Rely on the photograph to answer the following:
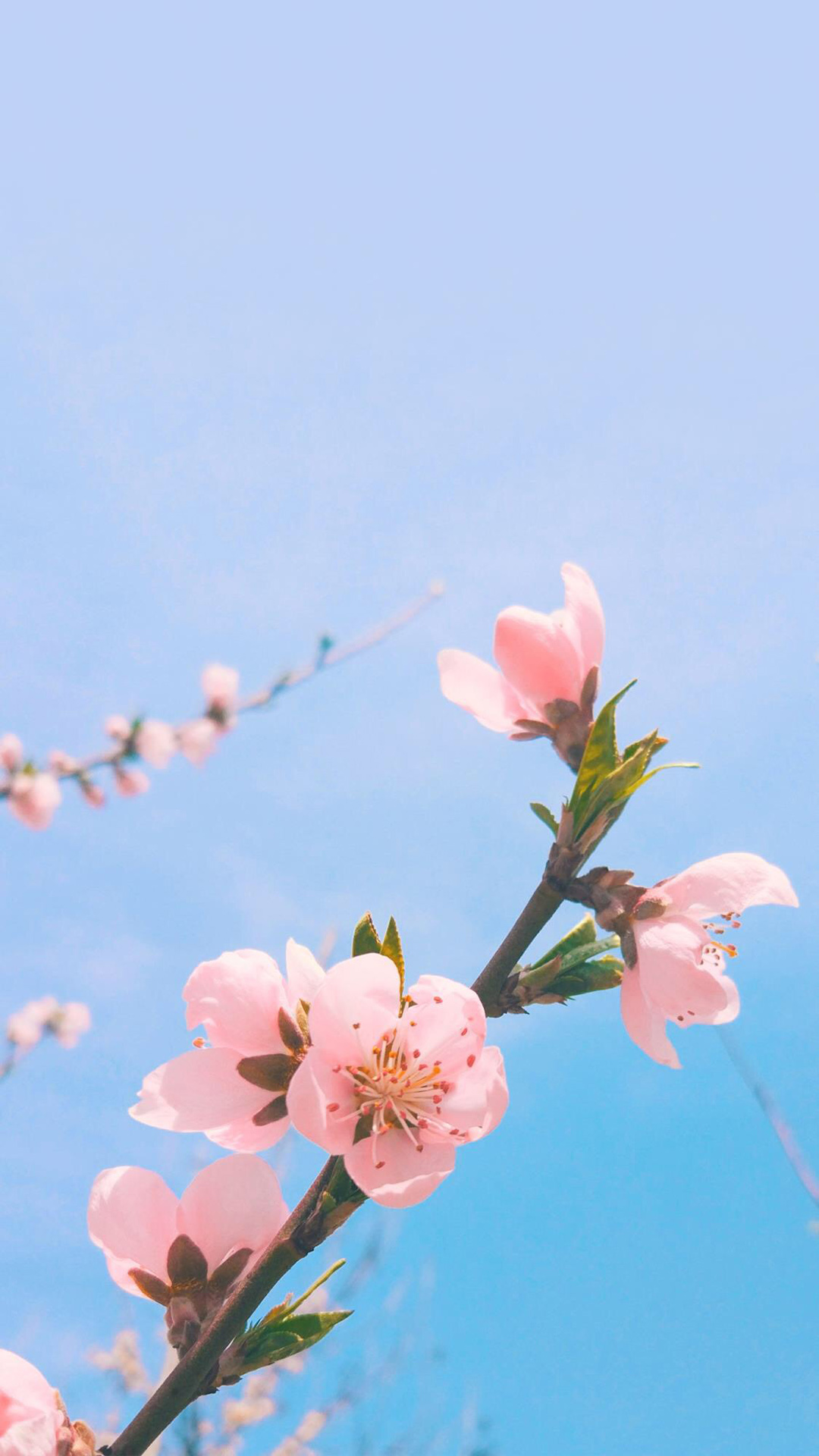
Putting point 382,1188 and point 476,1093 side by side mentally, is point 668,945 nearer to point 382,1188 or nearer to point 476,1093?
point 476,1093

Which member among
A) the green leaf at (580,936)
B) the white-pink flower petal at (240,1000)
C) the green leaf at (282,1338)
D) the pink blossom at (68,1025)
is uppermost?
the pink blossom at (68,1025)

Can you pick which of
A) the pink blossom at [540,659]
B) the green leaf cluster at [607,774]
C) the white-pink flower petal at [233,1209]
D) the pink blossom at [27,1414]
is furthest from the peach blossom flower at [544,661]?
the pink blossom at [27,1414]

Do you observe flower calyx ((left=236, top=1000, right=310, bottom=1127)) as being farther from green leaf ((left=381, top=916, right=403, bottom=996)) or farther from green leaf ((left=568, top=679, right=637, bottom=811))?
green leaf ((left=568, top=679, right=637, bottom=811))

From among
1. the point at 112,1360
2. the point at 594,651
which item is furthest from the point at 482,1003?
the point at 112,1360

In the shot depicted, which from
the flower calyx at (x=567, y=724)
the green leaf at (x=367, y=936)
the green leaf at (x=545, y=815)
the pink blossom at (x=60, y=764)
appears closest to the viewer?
the green leaf at (x=367, y=936)

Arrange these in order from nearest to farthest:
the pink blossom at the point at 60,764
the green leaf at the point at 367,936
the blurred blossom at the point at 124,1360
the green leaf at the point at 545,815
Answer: the green leaf at the point at 367,936
the green leaf at the point at 545,815
the pink blossom at the point at 60,764
the blurred blossom at the point at 124,1360

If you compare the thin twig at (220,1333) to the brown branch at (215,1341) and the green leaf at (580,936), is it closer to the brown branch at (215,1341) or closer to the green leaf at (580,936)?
the brown branch at (215,1341)

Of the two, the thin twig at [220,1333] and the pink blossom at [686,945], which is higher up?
the pink blossom at [686,945]
